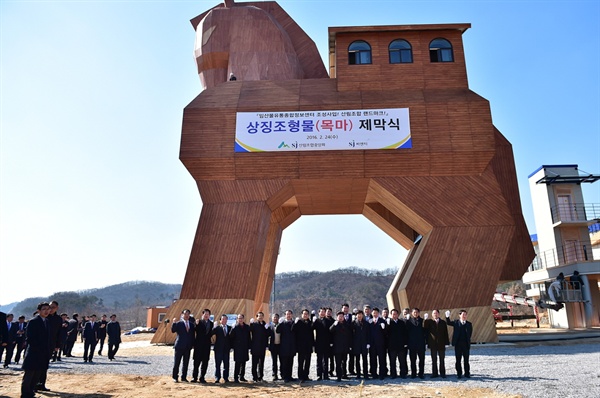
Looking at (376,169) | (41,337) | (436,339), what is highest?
(376,169)

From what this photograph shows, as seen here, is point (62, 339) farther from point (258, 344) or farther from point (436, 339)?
point (436, 339)

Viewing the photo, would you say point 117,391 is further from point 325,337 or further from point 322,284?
point 322,284

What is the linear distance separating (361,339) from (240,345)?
2651mm

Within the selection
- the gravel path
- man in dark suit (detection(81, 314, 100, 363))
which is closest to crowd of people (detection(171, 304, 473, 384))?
the gravel path

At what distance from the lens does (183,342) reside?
955 cm

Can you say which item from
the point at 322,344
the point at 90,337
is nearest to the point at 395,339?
the point at 322,344

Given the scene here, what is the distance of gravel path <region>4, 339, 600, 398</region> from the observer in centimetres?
777

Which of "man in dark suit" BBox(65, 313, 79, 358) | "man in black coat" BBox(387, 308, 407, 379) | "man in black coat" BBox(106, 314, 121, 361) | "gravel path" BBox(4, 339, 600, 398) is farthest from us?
"man in dark suit" BBox(65, 313, 79, 358)

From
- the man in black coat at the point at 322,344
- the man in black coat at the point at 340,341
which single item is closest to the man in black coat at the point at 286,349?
the man in black coat at the point at 322,344

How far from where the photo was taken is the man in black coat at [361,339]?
9570 mm

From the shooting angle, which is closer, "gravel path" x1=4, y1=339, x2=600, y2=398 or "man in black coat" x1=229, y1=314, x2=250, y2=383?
"gravel path" x1=4, y1=339, x2=600, y2=398

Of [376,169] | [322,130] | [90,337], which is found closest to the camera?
[90,337]

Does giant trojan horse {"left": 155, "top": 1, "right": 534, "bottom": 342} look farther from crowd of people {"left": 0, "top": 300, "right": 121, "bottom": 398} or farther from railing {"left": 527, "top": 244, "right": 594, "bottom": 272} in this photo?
railing {"left": 527, "top": 244, "right": 594, "bottom": 272}

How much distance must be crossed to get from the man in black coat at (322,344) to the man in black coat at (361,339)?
22.5 inches
